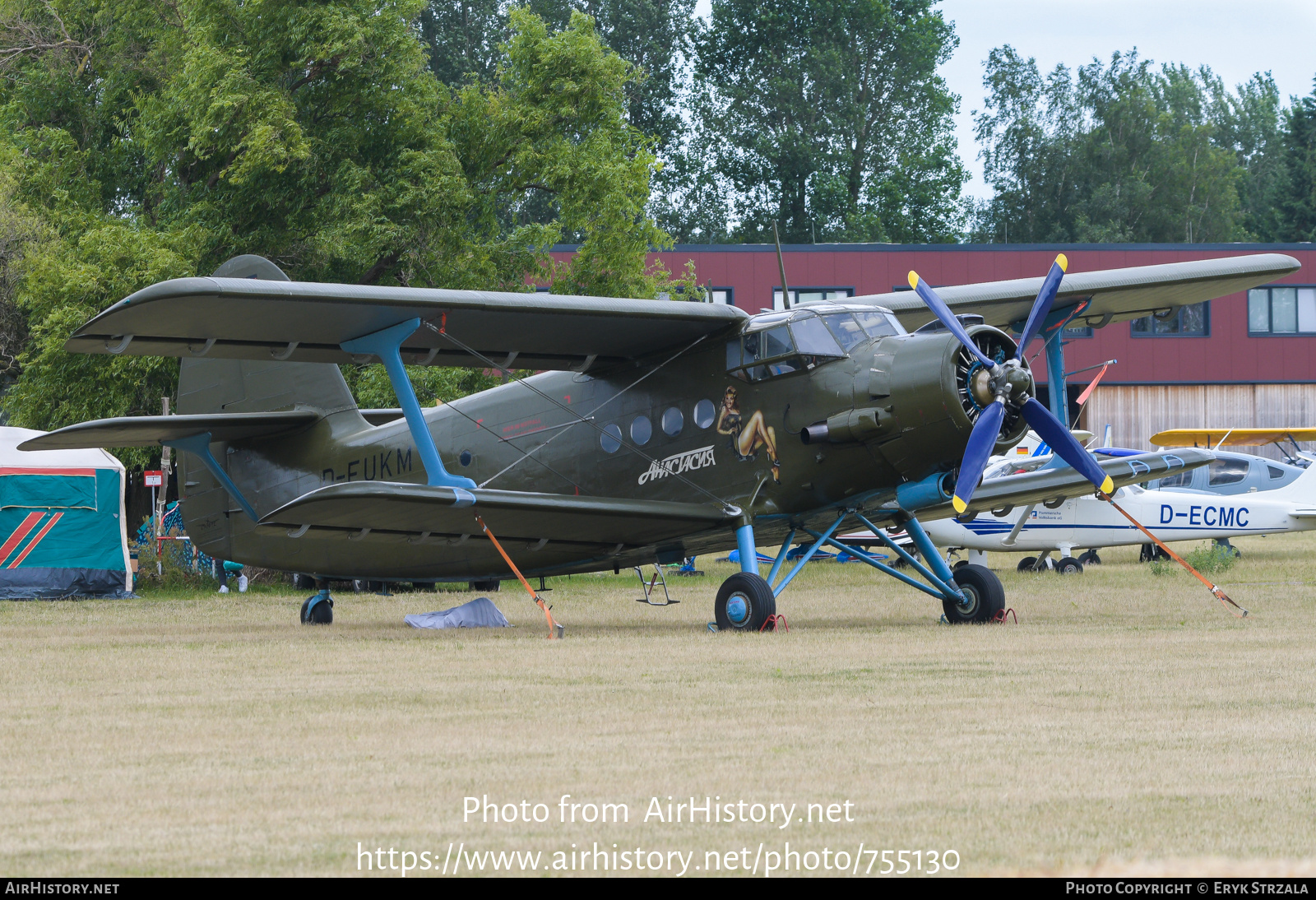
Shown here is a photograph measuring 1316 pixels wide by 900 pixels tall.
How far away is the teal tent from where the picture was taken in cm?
2206

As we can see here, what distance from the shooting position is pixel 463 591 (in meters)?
22.4

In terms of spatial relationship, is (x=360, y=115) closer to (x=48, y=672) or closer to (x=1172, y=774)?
(x=48, y=672)

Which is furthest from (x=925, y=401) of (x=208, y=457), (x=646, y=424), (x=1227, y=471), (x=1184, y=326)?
(x=1184, y=326)

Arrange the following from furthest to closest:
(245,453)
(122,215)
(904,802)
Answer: (122,215), (245,453), (904,802)

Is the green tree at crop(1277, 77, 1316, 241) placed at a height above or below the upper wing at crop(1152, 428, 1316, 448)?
above

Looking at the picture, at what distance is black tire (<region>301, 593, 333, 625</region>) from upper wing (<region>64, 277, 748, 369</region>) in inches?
131

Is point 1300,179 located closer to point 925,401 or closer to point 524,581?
point 925,401

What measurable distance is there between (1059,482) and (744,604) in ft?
12.5

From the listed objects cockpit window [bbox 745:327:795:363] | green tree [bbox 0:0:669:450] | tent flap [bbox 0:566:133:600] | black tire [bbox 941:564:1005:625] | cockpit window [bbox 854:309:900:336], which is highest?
green tree [bbox 0:0:669:450]

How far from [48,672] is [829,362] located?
7.20 m

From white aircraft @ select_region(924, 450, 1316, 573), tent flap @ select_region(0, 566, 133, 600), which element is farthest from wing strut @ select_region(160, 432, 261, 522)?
white aircraft @ select_region(924, 450, 1316, 573)

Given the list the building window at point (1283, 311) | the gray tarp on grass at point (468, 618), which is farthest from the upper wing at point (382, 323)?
the building window at point (1283, 311)

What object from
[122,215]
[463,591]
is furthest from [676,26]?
[463,591]

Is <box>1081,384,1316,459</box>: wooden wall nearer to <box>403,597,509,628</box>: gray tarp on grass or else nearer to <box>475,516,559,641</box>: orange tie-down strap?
<box>403,597,509,628</box>: gray tarp on grass
